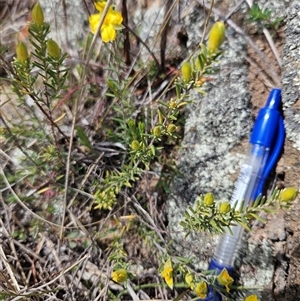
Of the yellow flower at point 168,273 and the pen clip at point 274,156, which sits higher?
the pen clip at point 274,156

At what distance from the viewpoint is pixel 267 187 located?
153 centimetres

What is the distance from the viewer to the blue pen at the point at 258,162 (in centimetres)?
146

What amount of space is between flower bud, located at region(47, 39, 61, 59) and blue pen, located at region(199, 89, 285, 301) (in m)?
0.75

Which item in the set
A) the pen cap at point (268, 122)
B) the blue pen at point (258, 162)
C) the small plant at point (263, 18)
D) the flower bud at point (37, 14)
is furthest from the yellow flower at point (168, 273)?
the small plant at point (263, 18)

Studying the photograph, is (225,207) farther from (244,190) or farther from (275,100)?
(275,100)

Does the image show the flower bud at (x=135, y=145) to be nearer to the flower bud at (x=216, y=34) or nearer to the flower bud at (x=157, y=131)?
the flower bud at (x=157, y=131)

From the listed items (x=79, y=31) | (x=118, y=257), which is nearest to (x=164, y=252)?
(x=118, y=257)

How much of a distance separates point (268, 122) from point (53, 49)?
→ 30.8 inches

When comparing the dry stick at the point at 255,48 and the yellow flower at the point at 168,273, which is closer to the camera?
the yellow flower at the point at 168,273

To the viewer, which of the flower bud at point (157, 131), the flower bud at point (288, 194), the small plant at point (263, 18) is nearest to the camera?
the flower bud at point (288, 194)

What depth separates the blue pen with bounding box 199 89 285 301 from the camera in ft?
4.79

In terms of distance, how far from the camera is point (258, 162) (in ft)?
4.88

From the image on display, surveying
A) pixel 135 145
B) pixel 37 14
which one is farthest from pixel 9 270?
pixel 37 14

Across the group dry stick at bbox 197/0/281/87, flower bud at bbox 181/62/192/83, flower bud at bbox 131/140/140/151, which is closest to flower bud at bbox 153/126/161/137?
flower bud at bbox 131/140/140/151
